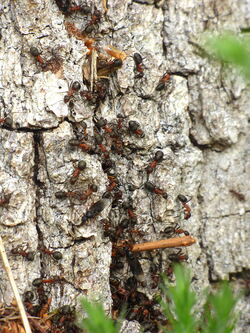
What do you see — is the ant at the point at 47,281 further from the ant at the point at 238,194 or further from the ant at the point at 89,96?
the ant at the point at 238,194

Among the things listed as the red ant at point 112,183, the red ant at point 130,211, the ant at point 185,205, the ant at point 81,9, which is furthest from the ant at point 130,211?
the ant at point 81,9

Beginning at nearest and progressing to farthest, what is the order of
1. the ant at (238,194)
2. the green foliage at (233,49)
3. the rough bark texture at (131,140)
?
1. the green foliage at (233,49)
2. the rough bark texture at (131,140)
3. the ant at (238,194)

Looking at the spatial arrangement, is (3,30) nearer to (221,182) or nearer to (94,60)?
(94,60)

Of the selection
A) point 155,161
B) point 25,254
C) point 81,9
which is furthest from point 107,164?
point 81,9

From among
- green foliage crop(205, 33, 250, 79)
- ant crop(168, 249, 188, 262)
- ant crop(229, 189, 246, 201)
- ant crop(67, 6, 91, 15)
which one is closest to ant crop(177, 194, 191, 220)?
ant crop(168, 249, 188, 262)

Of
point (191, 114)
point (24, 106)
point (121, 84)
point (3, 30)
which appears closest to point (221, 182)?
point (191, 114)
